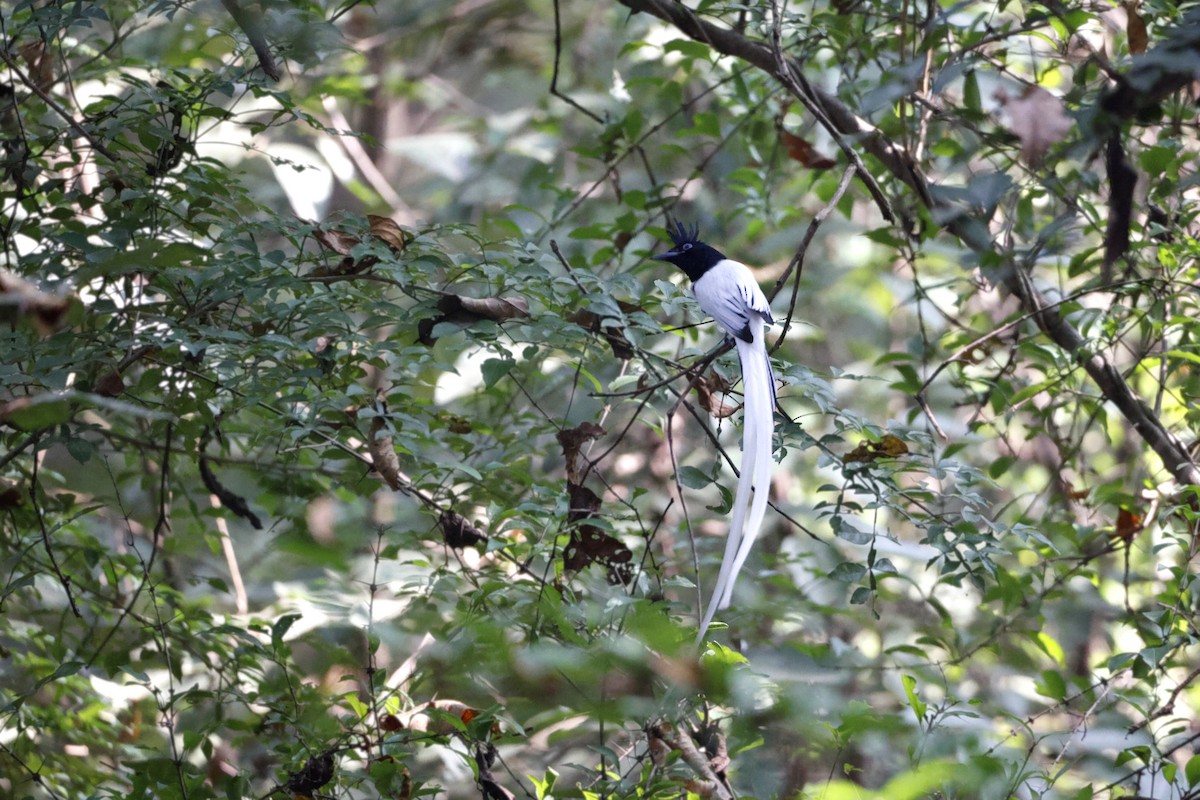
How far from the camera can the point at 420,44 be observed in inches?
222

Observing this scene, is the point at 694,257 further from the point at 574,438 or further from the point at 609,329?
the point at 574,438

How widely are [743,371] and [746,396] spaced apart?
0.09m

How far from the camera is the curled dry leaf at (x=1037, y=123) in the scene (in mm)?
1273

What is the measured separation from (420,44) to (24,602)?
3885 mm

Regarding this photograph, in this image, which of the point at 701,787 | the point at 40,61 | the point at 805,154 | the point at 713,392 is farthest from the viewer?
the point at 805,154

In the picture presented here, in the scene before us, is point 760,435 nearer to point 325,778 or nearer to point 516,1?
point 325,778

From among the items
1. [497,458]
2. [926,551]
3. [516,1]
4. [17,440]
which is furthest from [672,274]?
[516,1]

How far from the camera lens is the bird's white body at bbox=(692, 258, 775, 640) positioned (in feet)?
4.95

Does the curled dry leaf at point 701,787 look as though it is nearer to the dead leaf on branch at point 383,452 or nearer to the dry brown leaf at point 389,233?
the dead leaf on branch at point 383,452

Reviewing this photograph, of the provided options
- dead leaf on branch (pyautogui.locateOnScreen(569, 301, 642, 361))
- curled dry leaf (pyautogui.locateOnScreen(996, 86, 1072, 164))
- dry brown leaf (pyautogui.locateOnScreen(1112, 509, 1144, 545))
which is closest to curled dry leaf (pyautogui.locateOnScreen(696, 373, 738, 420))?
dead leaf on branch (pyautogui.locateOnScreen(569, 301, 642, 361))

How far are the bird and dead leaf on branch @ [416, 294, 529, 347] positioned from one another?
374mm

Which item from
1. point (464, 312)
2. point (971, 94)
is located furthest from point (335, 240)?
point (971, 94)

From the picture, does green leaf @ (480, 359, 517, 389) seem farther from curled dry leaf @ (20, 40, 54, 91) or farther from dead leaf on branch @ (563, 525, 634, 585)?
curled dry leaf @ (20, 40, 54, 91)

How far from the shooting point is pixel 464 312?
182 centimetres
